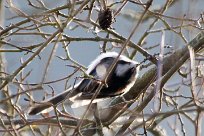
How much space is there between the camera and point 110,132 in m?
3.31

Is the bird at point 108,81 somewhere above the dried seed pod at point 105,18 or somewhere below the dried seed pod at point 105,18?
below

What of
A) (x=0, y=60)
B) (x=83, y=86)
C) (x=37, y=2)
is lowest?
(x=83, y=86)

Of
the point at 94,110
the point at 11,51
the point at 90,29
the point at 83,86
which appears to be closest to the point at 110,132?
the point at 94,110

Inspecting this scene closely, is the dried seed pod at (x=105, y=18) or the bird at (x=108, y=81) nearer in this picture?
the dried seed pod at (x=105, y=18)

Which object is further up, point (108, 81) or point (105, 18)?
point (105, 18)

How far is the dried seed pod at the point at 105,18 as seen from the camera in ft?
8.59

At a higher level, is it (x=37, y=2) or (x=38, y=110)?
(x=37, y=2)

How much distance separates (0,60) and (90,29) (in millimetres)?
780

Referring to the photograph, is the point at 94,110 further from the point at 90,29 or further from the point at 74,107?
the point at 90,29

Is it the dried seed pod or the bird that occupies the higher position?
the dried seed pod

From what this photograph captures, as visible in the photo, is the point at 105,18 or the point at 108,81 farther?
the point at 108,81

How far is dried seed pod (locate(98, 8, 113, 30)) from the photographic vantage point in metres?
2.62

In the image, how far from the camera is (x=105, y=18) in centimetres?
264

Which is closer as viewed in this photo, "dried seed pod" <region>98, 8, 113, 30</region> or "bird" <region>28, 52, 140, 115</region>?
"dried seed pod" <region>98, 8, 113, 30</region>
